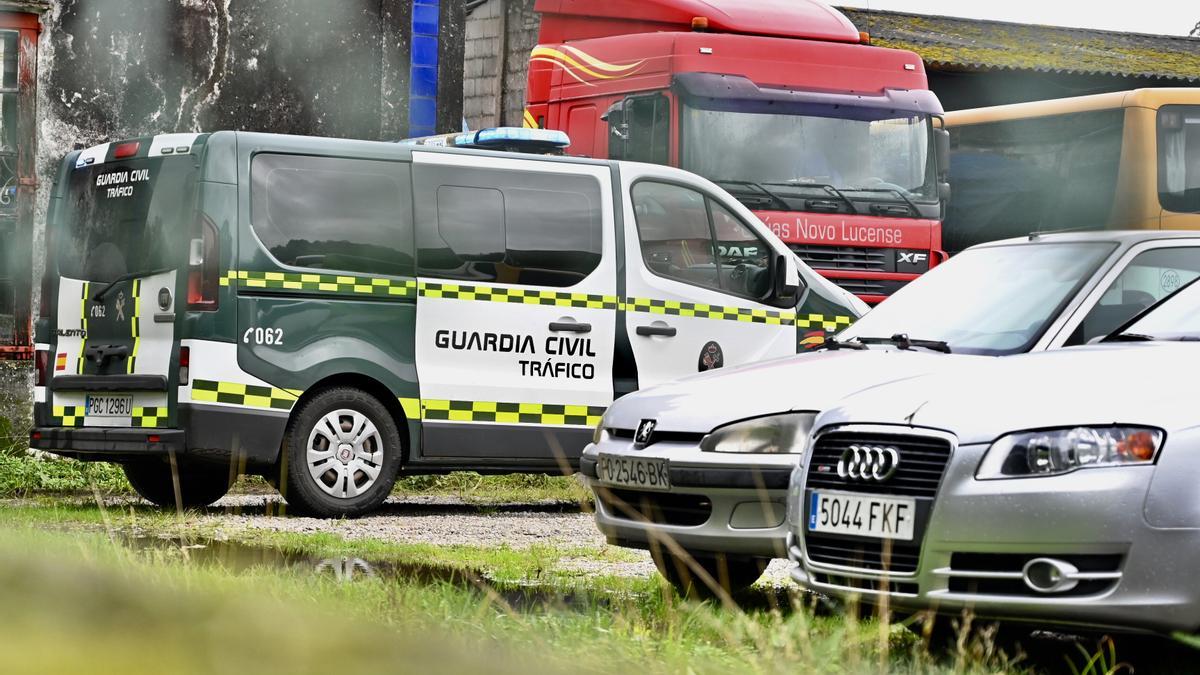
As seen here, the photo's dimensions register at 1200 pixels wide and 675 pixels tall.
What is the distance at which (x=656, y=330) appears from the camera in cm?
1095

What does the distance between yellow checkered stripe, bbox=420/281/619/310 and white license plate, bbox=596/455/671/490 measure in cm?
319

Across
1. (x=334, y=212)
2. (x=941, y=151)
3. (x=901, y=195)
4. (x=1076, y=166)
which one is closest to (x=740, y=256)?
(x=334, y=212)

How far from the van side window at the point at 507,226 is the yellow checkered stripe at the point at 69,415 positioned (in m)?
2.05

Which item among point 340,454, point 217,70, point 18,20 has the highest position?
point 18,20

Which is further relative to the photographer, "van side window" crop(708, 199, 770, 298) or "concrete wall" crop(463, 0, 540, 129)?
"concrete wall" crop(463, 0, 540, 129)

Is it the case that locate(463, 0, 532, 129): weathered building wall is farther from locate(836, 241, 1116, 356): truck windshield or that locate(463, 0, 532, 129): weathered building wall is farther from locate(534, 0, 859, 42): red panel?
locate(836, 241, 1116, 356): truck windshield

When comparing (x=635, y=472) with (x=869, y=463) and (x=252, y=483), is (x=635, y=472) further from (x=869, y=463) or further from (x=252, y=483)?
(x=252, y=483)

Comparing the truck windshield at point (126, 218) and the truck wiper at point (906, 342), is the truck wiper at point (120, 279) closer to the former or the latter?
the truck windshield at point (126, 218)

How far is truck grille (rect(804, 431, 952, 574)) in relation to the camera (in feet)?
17.9

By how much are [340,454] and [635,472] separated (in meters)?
3.45

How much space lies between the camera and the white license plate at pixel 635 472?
7.05 metres

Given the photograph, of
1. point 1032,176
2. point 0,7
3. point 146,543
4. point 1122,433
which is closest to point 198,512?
point 146,543

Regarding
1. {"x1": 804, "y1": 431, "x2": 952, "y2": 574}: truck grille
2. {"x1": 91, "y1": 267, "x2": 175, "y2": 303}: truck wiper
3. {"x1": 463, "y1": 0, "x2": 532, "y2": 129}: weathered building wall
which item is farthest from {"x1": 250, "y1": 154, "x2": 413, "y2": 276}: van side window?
{"x1": 463, "y1": 0, "x2": 532, "y2": 129}: weathered building wall

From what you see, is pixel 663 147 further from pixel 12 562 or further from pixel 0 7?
pixel 12 562
